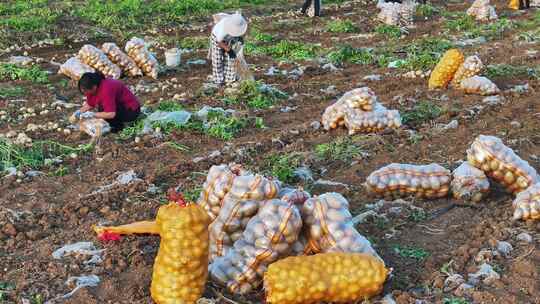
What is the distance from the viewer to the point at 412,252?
436cm

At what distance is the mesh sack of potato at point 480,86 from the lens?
8164mm

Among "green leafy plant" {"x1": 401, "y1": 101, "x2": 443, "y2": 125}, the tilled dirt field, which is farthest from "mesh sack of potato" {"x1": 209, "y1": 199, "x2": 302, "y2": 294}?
"green leafy plant" {"x1": 401, "y1": 101, "x2": 443, "y2": 125}

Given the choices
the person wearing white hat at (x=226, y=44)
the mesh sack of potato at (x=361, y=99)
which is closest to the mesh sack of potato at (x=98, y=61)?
the person wearing white hat at (x=226, y=44)

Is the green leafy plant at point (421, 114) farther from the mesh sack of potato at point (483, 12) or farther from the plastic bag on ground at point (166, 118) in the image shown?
the mesh sack of potato at point (483, 12)

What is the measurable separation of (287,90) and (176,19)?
5824 mm

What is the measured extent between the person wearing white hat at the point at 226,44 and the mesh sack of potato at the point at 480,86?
3095mm

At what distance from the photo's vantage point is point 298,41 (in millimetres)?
12039

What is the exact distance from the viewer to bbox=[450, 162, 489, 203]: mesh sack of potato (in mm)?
5152

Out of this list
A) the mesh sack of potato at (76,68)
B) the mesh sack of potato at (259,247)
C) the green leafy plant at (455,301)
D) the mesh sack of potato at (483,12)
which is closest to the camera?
the green leafy plant at (455,301)

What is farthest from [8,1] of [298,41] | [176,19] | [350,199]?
[350,199]

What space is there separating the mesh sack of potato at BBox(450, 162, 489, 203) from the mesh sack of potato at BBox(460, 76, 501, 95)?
3.25 meters

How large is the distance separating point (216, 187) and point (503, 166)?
2.39 metres

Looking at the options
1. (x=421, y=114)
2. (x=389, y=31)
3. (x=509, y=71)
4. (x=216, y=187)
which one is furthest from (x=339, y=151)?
(x=389, y=31)

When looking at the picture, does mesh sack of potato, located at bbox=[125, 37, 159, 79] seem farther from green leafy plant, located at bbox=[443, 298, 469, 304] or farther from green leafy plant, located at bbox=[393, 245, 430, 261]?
green leafy plant, located at bbox=[443, 298, 469, 304]
